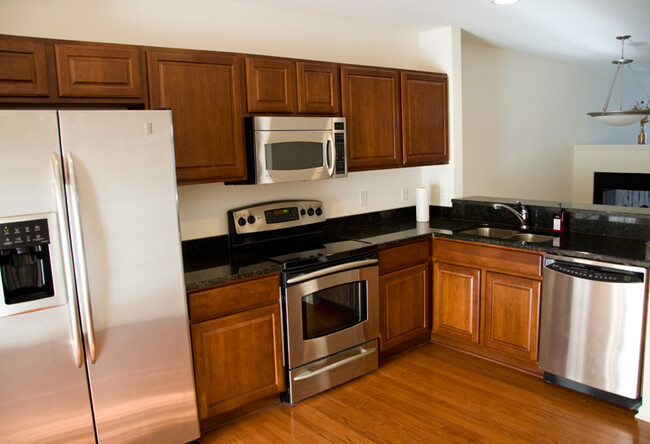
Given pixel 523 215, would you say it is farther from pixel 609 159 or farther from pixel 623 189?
pixel 623 189

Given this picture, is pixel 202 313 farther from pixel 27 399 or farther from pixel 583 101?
pixel 583 101

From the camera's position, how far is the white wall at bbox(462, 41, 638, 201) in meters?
5.03

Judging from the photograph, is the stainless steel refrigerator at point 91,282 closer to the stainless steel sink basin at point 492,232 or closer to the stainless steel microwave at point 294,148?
the stainless steel microwave at point 294,148

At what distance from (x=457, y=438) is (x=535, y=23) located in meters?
3.22

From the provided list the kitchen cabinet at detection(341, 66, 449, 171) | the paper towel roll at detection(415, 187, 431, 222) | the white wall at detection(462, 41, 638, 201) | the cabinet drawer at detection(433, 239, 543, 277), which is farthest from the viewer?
the white wall at detection(462, 41, 638, 201)

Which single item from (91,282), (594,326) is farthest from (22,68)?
(594,326)

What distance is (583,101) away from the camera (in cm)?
677

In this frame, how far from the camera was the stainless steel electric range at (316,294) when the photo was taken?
9.62 feet

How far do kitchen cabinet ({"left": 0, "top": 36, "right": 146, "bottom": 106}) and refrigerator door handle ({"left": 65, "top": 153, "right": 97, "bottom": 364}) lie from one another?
0.46 m

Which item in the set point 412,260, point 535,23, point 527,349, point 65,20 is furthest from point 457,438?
point 535,23

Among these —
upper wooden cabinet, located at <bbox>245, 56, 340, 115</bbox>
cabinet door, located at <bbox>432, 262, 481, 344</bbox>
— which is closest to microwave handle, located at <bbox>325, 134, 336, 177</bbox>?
upper wooden cabinet, located at <bbox>245, 56, 340, 115</bbox>

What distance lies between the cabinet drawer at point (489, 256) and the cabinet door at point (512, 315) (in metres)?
0.06

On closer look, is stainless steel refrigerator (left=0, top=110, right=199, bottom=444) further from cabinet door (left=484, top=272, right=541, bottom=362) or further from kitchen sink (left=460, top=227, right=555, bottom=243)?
kitchen sink (left=460, top=227, right=555, bottom=243)

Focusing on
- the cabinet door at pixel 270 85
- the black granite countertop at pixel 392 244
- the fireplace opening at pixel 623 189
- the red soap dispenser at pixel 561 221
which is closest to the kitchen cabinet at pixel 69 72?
the cabinet door at pixel 270 85
